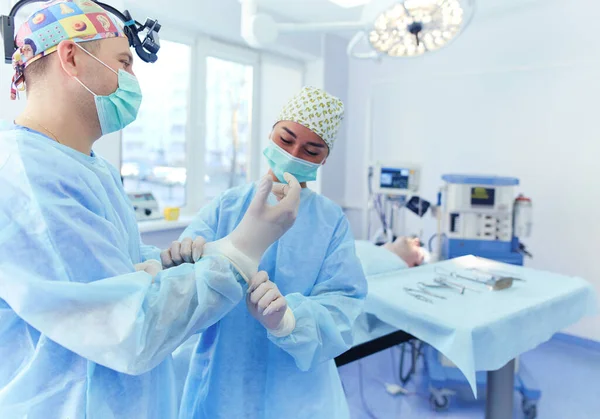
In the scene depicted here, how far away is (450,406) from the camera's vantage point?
2.17m

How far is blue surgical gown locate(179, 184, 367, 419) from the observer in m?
0.93

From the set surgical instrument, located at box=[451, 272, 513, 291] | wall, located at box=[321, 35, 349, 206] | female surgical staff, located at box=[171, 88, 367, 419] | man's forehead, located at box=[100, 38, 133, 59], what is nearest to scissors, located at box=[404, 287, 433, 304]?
surgical instrument, located at box=[451, 272, 513, 291]

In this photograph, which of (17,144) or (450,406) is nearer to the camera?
(17,144)

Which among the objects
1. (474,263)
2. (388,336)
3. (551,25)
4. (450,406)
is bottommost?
(450,406)

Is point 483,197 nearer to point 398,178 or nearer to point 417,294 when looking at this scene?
point 398,178

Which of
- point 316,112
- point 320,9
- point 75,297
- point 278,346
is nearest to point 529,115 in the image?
point 320,9

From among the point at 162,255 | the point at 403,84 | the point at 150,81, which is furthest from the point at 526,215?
the point at 150,81

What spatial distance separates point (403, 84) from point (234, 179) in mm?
1641

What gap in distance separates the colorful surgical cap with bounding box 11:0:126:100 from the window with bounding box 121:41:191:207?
2.21 meters

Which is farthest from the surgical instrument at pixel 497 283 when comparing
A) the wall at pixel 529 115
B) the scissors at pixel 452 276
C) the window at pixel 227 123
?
the window at pixel 227 123

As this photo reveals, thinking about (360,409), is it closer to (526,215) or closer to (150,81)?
(526,215)

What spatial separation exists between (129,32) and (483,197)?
198 centimetres

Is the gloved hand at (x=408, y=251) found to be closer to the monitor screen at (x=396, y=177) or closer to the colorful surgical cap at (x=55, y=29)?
the monitor screen at (x=396, y=177)

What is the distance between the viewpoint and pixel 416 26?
163 cm
